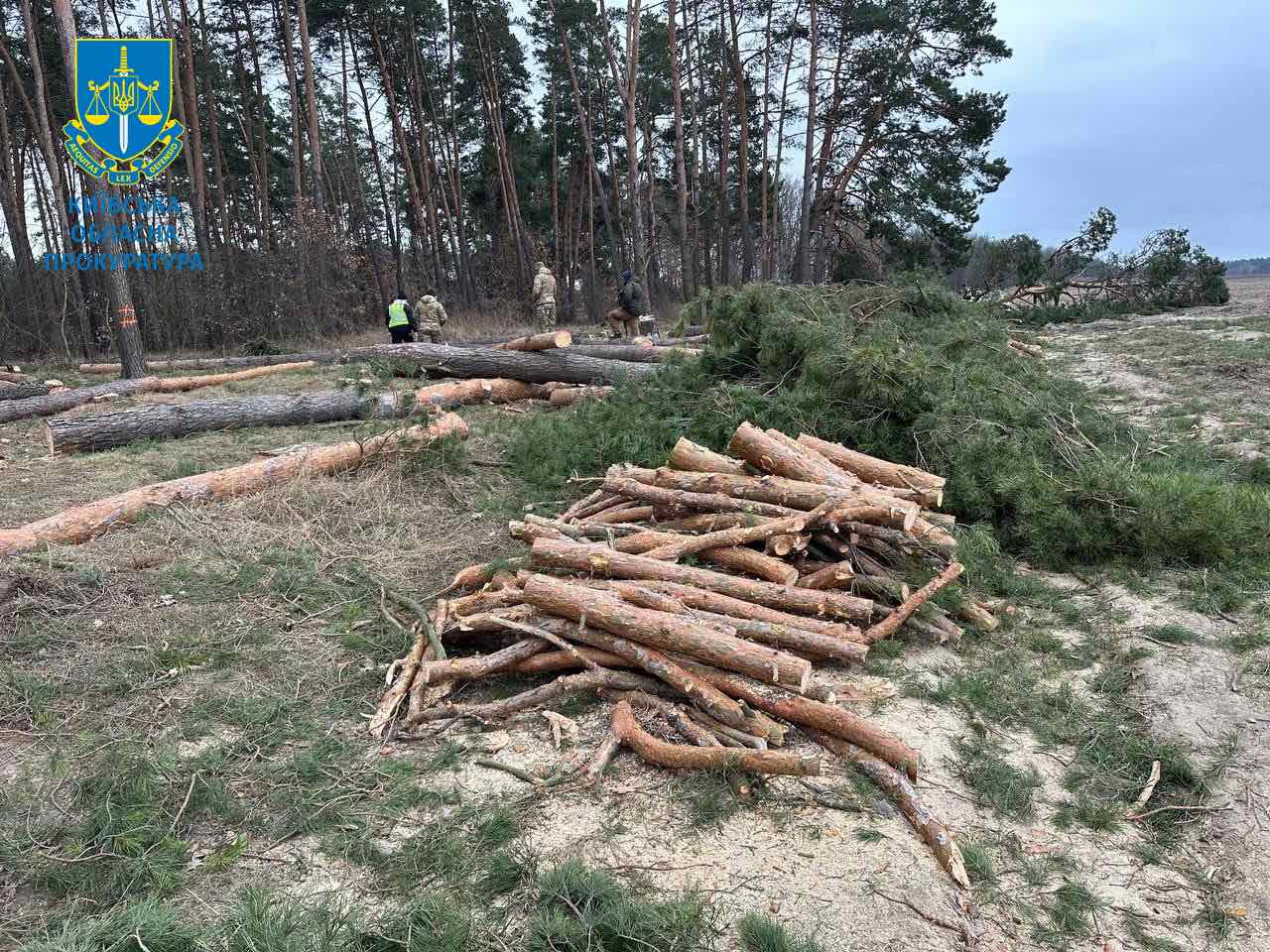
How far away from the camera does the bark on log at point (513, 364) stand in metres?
10.5

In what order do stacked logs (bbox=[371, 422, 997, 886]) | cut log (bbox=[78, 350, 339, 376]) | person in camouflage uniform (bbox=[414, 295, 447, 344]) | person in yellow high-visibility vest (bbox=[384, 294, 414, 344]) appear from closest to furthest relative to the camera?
stacked logs (bbox=[371, 422, 997, 886])
person in yellow high-visibility vest (bbox=[384, 294, 414, 344])
person in camouflage uniform (bbox=[414, 295, 447, 344])
cut log (bbox=[78, 350, 339, 376])

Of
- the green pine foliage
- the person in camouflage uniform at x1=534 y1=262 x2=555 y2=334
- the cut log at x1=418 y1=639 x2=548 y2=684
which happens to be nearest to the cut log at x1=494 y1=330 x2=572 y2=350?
the green pine foliage

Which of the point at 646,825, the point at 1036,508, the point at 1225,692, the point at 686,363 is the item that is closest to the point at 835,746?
the point at 646,825

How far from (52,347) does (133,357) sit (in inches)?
207

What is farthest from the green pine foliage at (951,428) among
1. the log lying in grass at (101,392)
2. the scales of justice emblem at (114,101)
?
the scales of justice emblem at (114,101)

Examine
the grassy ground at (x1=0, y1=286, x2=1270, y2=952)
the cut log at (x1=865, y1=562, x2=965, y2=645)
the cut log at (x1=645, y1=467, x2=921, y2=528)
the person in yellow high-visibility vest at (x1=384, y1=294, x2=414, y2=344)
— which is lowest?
the grassy ground at (x1=0, y1=286, x2=1270, y2=952)

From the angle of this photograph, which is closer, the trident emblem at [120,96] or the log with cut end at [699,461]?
the log with cut end at [699,461]

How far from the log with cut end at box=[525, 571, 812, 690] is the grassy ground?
437 mm

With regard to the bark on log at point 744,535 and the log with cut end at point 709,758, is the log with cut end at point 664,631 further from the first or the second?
the bark on log at point 744,535

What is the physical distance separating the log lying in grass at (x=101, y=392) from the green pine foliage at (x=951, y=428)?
6.46 meters

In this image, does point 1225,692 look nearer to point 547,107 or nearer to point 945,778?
point 945,778

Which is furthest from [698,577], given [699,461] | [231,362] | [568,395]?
[231,362]

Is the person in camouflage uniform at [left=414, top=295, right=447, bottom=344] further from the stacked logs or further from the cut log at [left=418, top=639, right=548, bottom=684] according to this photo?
the cut log at [left=418, top=639, right=548, bottom=684]

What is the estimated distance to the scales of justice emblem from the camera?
11.6 metres
